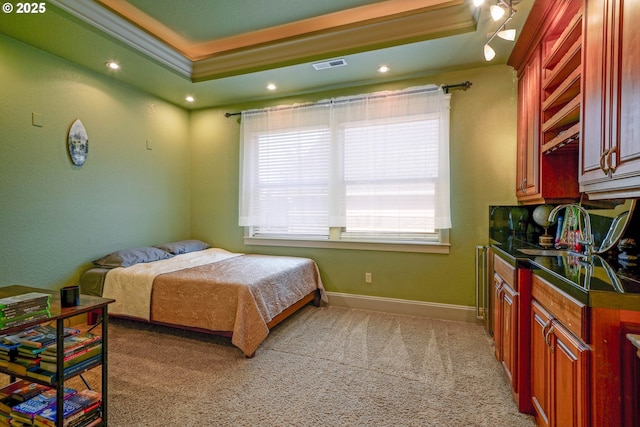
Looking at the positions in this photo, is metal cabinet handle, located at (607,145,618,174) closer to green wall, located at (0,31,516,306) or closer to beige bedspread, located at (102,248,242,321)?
green wall, located at (0,31,516,306)

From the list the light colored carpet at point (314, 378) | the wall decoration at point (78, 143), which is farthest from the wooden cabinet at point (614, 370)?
the wall decoration at point (78, 143)

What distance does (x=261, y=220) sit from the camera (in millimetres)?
4062

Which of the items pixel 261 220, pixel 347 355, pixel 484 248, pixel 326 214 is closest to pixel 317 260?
pixel 326 214

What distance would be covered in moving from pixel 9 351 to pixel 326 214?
9.34ft

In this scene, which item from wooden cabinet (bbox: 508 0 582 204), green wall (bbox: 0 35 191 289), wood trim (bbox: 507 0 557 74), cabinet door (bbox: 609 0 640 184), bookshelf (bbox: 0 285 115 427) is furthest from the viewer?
green wall (bbox: 0 35 191 289)

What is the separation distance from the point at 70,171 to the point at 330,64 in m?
2.79

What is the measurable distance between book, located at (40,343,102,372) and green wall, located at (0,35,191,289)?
1.78 meters

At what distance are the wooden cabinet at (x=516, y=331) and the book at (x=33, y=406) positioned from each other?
2390 mm

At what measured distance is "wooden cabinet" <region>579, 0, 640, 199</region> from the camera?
1.27 meters

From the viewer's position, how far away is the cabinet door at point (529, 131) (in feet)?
7.95

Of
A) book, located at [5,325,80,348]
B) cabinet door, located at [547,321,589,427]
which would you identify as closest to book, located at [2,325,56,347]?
book, located at [5,325,80,348]

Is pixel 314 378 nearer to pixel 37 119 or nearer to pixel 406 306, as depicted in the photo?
pixel 406 306

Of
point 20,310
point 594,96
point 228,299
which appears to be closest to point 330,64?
point 594,96

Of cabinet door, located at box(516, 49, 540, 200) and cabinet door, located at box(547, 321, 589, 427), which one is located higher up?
cabinet door, located at box(516, 49, 540, 200)
